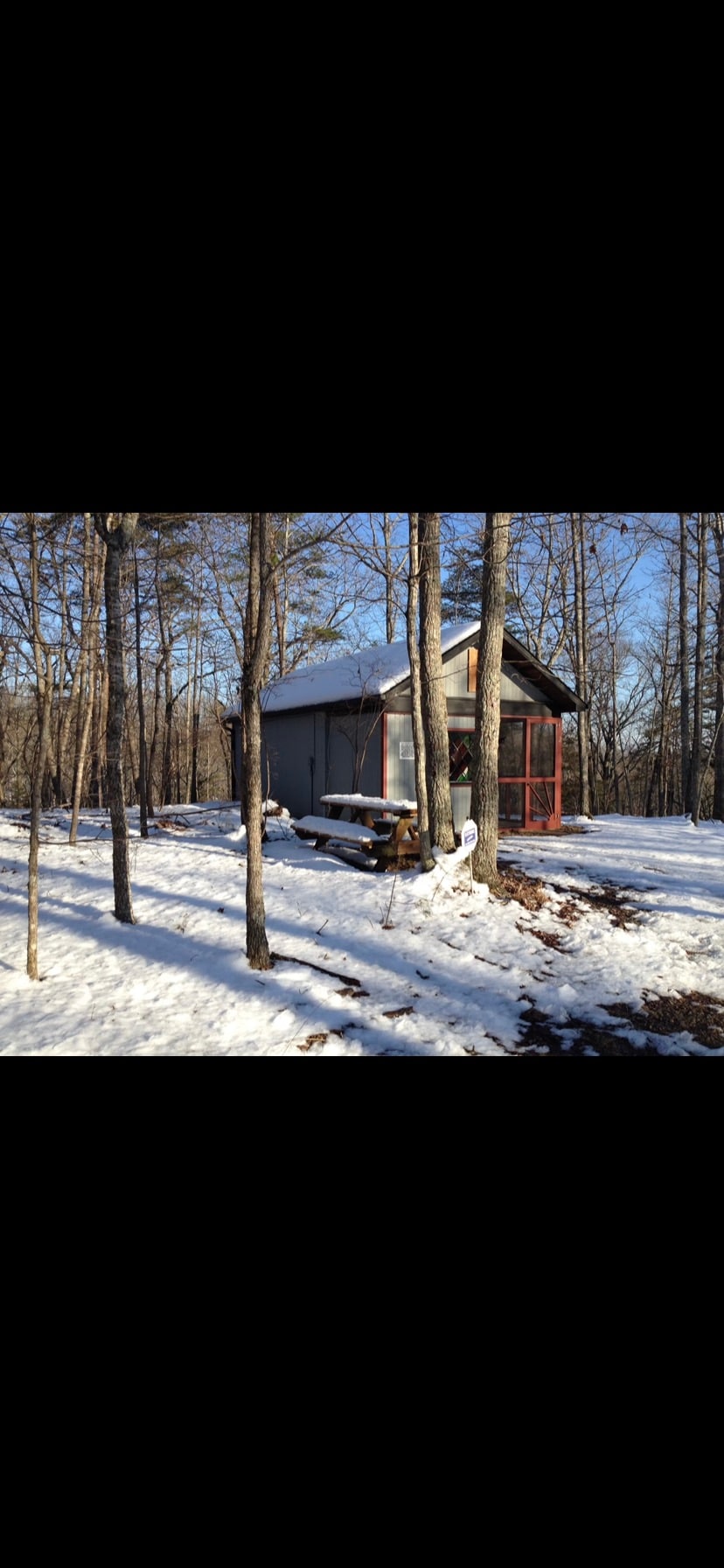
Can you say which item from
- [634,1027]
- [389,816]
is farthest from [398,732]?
[634,1027]

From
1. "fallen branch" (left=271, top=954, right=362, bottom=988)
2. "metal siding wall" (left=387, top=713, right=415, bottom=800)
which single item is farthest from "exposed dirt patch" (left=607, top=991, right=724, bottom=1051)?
"metal siding wall" (left=387, top=713, right=415, bottom=800)

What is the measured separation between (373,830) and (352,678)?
4060 mm

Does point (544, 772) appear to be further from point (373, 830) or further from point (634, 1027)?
point (634, 1027)

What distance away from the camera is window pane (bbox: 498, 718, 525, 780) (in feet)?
45.3

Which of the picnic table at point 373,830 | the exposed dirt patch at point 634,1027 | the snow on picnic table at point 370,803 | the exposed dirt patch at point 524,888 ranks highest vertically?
the snow on picnic table at point 370,803

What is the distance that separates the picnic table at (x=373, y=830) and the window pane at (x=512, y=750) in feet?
12.1

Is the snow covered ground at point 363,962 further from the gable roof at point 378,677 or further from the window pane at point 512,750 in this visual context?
the window pane at point 512,750

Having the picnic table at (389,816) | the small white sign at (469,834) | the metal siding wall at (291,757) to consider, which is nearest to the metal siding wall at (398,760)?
the picnic table at (389,816)

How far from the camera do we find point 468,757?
13.3 meters

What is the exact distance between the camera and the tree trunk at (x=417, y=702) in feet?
25.7
